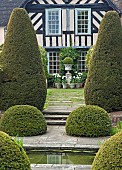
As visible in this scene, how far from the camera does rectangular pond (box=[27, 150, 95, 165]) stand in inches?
379

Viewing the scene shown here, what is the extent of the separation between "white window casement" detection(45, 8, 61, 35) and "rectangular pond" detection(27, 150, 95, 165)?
17518mm

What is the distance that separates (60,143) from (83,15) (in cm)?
1734

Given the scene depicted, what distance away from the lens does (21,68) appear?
14.2 m

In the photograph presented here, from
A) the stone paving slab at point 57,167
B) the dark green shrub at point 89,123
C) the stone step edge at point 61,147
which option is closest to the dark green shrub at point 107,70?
the dark green shrub at point 89,123

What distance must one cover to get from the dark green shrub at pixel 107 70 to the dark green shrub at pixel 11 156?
7.43 metres

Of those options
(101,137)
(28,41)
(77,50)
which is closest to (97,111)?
(101,137)

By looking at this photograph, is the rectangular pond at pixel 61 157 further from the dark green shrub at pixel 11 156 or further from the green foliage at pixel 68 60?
the green foliage at pixel 68 60

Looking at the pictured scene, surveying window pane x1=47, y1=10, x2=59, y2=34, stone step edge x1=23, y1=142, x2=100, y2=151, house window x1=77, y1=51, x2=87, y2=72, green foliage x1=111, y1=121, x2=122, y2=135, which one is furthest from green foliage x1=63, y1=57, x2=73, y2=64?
stone step edge x1=23, y1=142, x2=100, y2=151

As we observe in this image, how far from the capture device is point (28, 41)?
14.4 m

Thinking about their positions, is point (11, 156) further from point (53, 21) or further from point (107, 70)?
point (53, 21)

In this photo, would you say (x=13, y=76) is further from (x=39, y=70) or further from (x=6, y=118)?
(x=6, y=118)

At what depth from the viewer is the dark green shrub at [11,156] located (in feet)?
20.9

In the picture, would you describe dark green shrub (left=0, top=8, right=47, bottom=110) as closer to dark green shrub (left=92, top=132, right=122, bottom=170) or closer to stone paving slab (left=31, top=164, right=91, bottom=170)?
stone paving slab (left=31, top=164, right=91, bottom=170)

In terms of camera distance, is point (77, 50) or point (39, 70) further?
point (77, 50)
